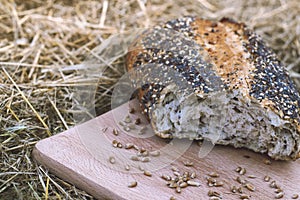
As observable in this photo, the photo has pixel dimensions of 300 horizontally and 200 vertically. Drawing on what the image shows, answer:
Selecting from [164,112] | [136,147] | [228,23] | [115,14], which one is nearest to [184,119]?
[164,112]

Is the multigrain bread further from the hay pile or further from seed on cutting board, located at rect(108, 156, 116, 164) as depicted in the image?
the hay pile

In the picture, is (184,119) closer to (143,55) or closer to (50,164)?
(143,55)

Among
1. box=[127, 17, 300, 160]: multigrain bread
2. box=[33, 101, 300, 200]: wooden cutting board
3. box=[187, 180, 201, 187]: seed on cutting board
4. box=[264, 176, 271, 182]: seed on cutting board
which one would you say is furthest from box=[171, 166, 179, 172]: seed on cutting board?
box=[264, 176, 271, 182]: seed on cutting board

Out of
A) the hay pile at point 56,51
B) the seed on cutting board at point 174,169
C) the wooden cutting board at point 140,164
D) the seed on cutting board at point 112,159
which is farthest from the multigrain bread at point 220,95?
the hay pile at point 56,51

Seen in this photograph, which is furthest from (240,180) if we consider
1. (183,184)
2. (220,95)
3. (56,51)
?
(56,51)

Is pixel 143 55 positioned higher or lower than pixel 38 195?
higher

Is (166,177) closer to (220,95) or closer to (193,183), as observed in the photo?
(193,183)
